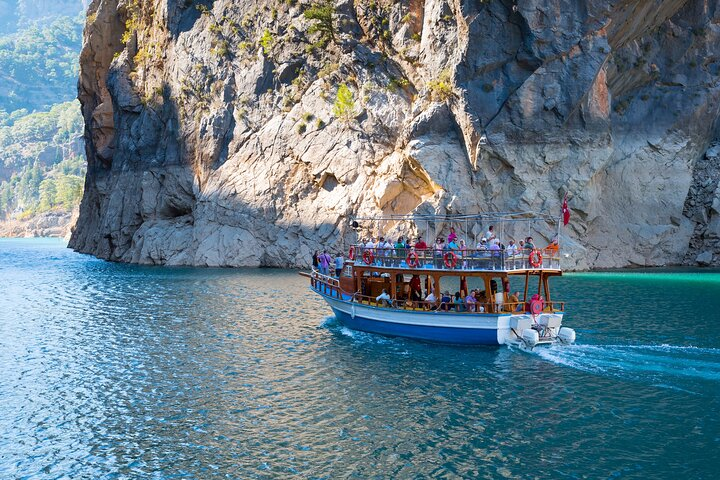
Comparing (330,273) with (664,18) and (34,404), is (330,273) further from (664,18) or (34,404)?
(664,18)

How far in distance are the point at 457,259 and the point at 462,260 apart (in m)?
0.22

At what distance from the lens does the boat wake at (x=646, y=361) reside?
2223 cm

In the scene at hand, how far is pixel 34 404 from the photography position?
68.5 ft

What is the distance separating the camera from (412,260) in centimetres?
2986

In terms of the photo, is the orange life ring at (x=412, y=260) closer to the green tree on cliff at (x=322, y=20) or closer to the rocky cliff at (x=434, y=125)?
the rocky cliff at (x=434, y=125)

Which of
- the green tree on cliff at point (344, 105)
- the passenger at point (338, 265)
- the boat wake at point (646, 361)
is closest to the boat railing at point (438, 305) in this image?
the passenger at point (338, 265)

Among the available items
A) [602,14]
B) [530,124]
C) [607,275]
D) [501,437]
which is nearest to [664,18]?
[602,14]

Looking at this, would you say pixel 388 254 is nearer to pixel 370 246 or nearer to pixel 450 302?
pixel 370 246

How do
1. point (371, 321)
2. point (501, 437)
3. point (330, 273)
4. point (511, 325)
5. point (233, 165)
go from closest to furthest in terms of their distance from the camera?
point (501, 437) → point (511, 325) → point (371, 321) → point (330, 273) → point (233, 165)

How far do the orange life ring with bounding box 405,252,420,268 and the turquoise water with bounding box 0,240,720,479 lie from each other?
3.58m

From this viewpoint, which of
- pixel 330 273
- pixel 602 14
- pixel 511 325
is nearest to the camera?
pixel 511 325

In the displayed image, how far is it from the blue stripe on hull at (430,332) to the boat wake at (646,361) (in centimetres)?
227

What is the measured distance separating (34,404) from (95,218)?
81505mm

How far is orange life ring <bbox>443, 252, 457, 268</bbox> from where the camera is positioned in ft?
93.8
